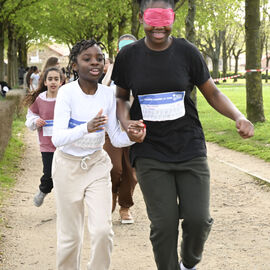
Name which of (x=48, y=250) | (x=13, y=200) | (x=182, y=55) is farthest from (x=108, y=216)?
(x=13, y=200)

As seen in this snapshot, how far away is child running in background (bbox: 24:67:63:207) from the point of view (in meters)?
6.88

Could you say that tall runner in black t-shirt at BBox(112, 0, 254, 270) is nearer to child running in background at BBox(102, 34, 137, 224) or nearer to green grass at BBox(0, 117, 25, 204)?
child running in background at BBox(102, 34, 137, 224)

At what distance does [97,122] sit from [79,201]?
680 millimetres

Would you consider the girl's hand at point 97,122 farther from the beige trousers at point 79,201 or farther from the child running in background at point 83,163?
the beige trousers at point 79,201

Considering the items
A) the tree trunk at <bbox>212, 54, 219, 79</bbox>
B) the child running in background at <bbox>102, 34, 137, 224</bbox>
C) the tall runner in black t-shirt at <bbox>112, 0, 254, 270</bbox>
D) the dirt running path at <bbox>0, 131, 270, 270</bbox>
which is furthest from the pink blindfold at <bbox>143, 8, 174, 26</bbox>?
the tree trunk at <bbox>212, 54, 219, 79</bbox>

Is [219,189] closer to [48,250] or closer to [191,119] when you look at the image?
[48,250]

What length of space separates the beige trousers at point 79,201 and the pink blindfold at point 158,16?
1011mm

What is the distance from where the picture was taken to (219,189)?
862cm

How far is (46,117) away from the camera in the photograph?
693 cm

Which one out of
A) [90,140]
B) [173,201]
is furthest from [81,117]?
[173,201]

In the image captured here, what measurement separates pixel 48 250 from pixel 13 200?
2705 mm

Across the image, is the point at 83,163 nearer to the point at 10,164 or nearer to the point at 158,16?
the point at 158,16

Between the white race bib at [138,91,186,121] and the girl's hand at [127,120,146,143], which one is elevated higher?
the white race bib at [138,91,186,121]

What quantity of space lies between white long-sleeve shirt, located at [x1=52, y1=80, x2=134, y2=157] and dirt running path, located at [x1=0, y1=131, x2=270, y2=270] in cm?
133
